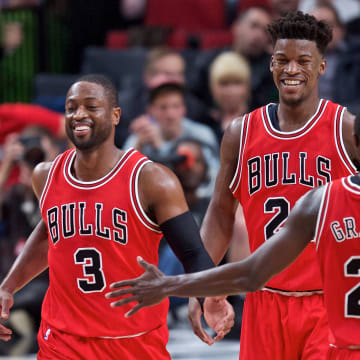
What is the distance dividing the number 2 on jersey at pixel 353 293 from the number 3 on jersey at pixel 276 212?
2.91ft

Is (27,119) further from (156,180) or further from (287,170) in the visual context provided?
(287,170)

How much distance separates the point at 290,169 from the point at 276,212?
0.69ft

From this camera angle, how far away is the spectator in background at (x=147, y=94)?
327 inches

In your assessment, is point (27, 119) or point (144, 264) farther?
point (27, 119)

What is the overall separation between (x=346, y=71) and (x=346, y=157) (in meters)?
4.32

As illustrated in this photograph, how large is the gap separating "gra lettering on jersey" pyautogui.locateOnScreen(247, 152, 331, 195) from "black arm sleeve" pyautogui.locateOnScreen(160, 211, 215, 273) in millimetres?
374

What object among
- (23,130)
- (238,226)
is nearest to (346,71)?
(238,226)

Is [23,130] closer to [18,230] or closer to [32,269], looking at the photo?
[18,230]

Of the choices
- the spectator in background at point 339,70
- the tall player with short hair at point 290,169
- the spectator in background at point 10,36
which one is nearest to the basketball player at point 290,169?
the tall player with short hair at point 290,169

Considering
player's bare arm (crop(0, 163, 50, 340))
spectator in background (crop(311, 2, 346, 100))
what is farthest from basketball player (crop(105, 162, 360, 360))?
spectator in background (crop(311, 2, 346, 100))

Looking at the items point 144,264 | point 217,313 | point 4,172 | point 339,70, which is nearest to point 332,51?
point 339,70

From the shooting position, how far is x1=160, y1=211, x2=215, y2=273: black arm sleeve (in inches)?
150

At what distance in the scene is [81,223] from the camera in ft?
12.7

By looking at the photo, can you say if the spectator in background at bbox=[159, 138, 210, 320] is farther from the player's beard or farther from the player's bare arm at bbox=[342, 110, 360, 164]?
the player's bare arm at bbox=[342, 110, 360, 164]
